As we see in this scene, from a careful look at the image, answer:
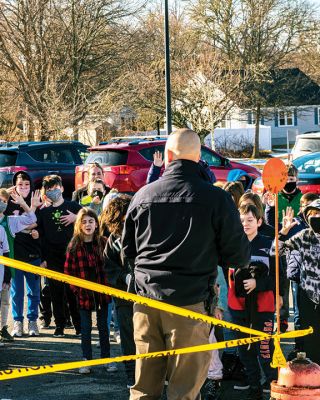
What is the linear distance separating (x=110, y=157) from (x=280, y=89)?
130ft

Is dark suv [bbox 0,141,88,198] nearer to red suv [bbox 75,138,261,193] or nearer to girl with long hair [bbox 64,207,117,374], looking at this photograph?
red suv [bbox 75,138,261,193]

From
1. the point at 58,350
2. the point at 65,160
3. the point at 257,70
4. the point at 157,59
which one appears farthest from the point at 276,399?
the point at 257,70

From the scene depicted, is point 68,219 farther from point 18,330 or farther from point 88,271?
point 88,271

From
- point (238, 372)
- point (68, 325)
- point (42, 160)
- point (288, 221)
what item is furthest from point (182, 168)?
point (42, 160)

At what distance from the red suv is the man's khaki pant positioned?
13.9 metres

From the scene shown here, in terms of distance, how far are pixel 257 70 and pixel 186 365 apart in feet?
157

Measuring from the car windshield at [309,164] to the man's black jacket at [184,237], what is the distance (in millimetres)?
13525

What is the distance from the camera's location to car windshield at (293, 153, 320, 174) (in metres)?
19.4

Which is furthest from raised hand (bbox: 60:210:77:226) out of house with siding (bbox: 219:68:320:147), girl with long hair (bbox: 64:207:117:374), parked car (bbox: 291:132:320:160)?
house with siding (bbox: 219:68:320:147)

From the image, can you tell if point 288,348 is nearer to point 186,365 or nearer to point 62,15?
point 186,365

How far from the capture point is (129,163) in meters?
20.5

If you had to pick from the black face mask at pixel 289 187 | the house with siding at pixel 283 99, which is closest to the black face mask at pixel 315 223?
the black face mask at pixel 289 187

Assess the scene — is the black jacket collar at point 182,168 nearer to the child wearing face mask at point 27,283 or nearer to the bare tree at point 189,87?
the child wearing face mask at point 27,283

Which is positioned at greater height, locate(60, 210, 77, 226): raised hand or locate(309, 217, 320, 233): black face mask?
locate(309, 217, 320, 233): black face mask
